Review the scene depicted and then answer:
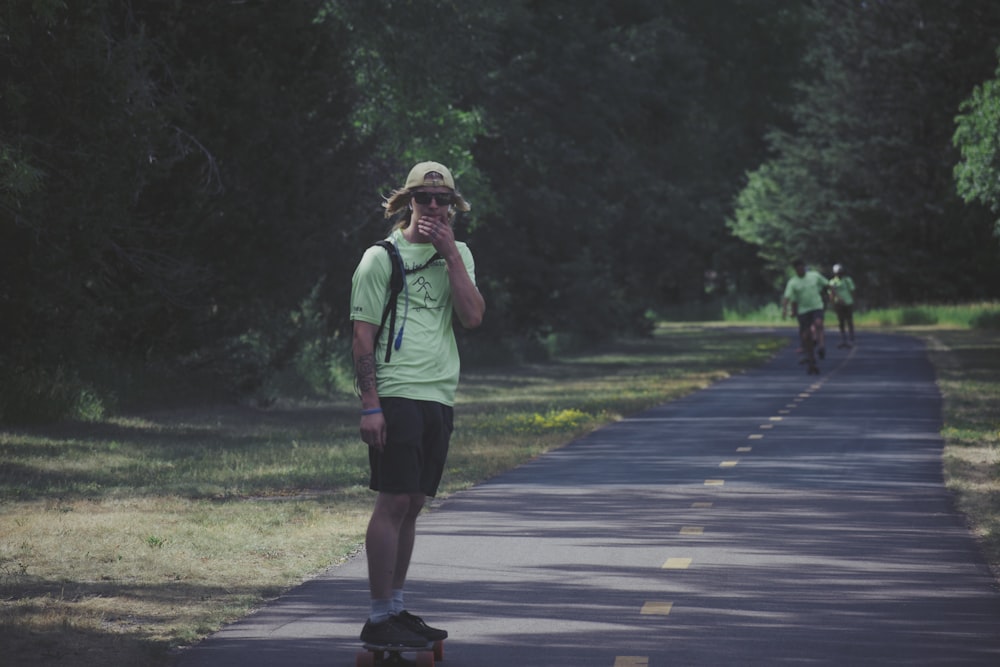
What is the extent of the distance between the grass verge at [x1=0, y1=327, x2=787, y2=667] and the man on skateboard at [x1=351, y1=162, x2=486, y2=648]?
1.11 meters

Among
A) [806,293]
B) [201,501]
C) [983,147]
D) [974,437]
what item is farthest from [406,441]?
[983,147]

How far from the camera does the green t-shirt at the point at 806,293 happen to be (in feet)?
106

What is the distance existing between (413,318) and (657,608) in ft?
6.95

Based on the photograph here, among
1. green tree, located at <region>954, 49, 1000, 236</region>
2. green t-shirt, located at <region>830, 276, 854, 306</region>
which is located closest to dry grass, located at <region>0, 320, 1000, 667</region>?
green tree, located at <region>954, 49, 1000, 236</region>

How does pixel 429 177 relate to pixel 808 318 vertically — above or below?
above

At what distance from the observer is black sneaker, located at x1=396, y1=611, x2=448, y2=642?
687 cm

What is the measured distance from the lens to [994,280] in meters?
71.0

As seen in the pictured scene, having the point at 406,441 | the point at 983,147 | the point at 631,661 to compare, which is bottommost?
the point at 631,661

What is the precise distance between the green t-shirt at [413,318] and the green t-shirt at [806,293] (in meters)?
Answer: 25.9

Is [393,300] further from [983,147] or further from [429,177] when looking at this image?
Answer: [983,147]

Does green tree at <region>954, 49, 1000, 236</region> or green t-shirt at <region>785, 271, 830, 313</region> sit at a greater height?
green tree at <region>954, 49, 1000, 236</region>

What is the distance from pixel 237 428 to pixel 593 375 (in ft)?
50.0

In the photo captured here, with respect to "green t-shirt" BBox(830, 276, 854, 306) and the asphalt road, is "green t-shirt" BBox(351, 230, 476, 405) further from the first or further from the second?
"green t-shirt" BBox(830, 276, 854, 306)

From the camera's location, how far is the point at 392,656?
6.84 metres
